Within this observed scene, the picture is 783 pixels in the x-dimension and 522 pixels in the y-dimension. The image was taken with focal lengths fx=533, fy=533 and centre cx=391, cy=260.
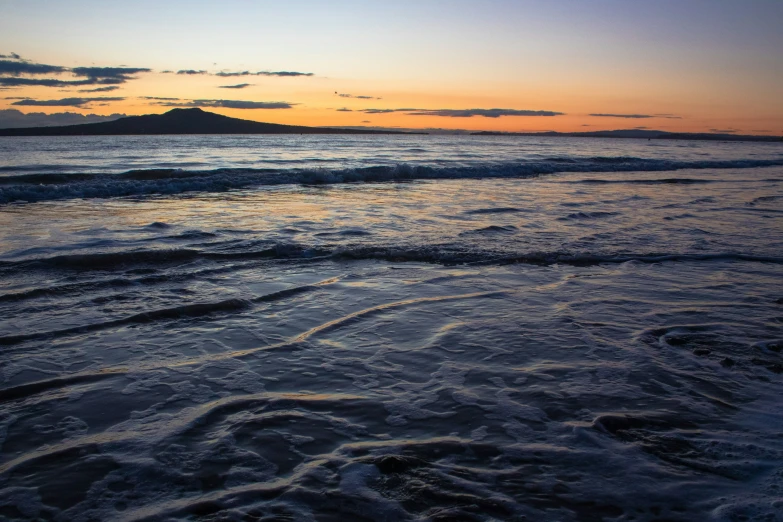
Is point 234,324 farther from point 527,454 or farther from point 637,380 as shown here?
point 637,380

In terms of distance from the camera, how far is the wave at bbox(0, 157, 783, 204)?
15.4 meters

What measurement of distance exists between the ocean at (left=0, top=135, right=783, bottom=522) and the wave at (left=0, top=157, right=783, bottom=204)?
7.08 meters

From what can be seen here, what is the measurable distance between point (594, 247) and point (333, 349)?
556 cm

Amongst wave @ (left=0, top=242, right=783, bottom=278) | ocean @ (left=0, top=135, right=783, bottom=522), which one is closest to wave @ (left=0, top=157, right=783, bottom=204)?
ocean @ (left=0, top=135, right=783, bottom=522)

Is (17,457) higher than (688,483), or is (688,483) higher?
(688,483)

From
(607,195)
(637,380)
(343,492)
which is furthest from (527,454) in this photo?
(607,195)

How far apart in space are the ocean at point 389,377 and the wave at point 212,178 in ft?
23.2

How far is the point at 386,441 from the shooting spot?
2.97 meters

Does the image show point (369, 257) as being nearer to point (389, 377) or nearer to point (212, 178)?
point (389, 377)

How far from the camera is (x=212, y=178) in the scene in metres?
19.0

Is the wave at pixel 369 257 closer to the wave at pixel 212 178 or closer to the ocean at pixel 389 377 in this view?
the ocean at pixel 389 377

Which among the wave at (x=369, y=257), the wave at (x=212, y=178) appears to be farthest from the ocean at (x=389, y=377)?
the wave at (x=212, y=178)

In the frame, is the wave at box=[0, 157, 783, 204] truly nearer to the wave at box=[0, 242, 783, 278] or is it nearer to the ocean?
the ocean

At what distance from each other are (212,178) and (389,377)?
16917 millimetres
